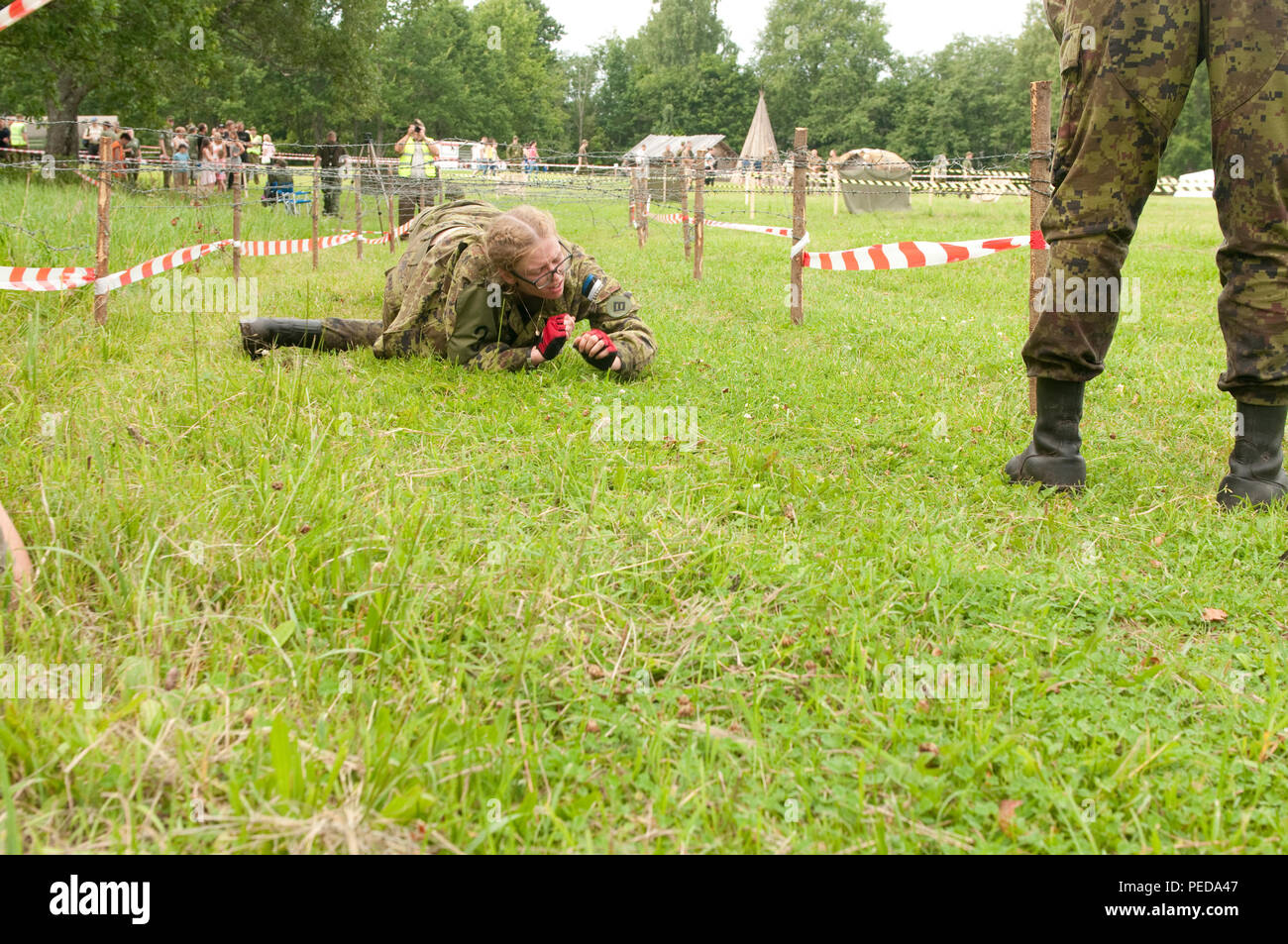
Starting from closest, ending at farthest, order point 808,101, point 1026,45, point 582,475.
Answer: point 582,475 → point 1026,45 → point 808,101

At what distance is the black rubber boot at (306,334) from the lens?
5574mm

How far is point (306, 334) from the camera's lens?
19.0 feet

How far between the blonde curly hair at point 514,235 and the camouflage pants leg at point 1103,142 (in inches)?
99.4

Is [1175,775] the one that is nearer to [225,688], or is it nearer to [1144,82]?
[225,688]

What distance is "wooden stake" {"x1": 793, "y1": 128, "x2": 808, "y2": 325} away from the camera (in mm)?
7664

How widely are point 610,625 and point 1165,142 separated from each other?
2.54 metres

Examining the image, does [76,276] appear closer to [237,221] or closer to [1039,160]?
[237,221]

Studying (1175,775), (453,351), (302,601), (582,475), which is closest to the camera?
(1175,775)

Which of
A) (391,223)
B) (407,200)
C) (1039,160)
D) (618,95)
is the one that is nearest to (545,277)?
(1039,160)

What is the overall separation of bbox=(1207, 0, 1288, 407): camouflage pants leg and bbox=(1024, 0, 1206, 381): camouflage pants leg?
0.44 ft
